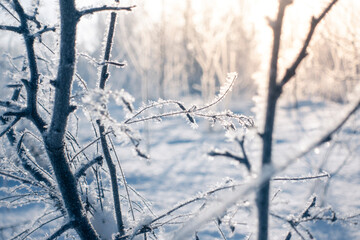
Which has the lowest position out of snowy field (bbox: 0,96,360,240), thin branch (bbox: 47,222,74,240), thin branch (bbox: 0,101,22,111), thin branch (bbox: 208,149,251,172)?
snowy field (bbox: 0,96,360,240)

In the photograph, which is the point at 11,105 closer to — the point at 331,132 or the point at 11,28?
the point at 11,28

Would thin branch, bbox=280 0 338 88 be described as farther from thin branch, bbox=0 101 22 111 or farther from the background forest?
thin branch, bbox=0 101 22 111

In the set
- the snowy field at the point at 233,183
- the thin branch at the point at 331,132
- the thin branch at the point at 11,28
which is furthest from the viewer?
the snowy field at the point at 233,183

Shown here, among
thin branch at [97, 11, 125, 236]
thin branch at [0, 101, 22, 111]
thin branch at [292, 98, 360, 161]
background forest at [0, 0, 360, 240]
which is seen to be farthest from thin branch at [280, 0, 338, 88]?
thin branch at [0, 101, 22, 111]

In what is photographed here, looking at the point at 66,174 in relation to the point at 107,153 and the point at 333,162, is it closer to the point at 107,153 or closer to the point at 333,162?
the point at 107,153

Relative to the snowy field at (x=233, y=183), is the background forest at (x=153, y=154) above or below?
above

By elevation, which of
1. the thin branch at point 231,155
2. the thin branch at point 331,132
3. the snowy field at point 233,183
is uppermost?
the thin branch at point 331,132

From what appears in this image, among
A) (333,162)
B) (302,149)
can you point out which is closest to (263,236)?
(302,149)

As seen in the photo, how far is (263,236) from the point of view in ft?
2.08

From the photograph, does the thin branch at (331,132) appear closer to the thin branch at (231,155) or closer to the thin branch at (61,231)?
the thin branch at (231,155)

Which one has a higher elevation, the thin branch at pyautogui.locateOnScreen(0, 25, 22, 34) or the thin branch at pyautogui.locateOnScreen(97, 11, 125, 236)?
the thin branch at pyautogui.locateOnScreen(0, 25, 22, 34)

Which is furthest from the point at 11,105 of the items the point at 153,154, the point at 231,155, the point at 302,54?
the point at 153,154

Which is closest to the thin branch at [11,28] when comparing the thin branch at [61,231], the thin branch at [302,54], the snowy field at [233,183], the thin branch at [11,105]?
the thin branch at [11,105]

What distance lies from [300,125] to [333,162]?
158 inches
